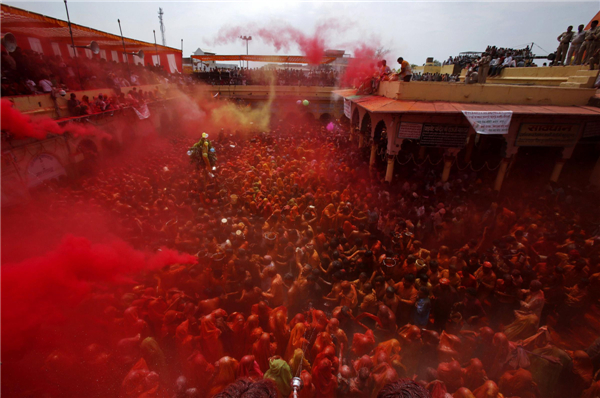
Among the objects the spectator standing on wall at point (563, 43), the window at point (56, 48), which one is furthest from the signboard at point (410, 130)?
the window at point (56, 48)

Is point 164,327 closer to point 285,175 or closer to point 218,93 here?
point 285,175

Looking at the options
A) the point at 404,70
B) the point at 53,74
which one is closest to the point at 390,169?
the point at 404,70

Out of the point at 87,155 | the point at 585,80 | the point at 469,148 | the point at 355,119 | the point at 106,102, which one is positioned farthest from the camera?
the point at 355,119

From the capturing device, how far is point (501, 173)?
9758mm

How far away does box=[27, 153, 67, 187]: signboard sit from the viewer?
368 inches

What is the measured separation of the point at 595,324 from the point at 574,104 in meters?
6.92

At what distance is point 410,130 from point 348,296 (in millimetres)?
6251

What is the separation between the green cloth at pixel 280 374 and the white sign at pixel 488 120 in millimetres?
8128

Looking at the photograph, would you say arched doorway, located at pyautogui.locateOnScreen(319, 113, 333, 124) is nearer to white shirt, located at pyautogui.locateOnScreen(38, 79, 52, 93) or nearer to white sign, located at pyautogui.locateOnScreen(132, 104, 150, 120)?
white sign, located at pyautogui.locateOnScreen(132, 104, 150, 120)

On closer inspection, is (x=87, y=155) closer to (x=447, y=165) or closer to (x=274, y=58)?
(x=447, y=165)

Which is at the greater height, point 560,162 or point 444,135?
point 444,135

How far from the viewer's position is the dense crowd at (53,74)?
10461 millimetres

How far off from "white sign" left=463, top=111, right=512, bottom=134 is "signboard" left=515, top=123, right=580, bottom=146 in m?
1.35

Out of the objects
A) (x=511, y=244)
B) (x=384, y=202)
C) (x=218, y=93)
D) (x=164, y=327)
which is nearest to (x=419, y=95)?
(x=384, y=202)
